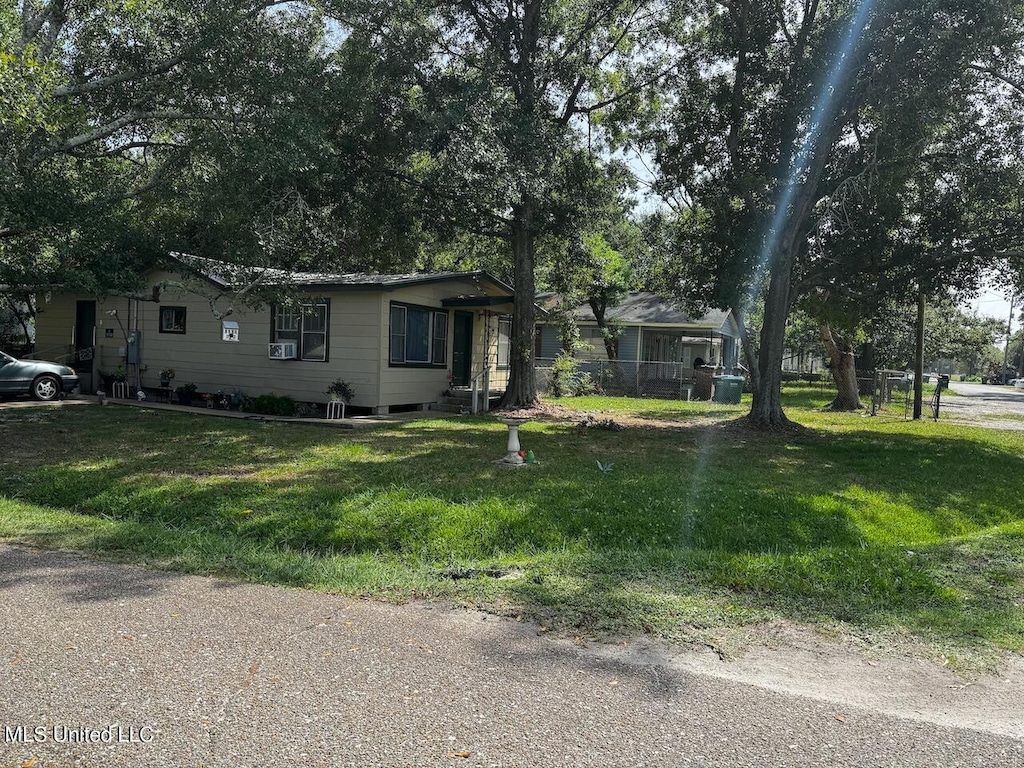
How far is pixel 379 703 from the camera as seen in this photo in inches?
129

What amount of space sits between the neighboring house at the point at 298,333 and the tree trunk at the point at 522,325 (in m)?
0.51

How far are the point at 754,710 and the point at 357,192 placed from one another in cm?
1338

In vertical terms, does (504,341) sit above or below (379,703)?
above

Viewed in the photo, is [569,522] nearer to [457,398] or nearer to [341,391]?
[341,391]

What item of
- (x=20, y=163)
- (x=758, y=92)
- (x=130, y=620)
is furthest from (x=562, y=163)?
(x=130, y=620)

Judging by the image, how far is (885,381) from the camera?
23.7m

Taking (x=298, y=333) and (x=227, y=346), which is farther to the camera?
(x=227, y=346)

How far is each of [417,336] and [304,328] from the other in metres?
2.50

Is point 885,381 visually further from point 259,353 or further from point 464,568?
point 464,568

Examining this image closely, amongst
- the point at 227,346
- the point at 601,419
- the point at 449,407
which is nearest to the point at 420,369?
the point at 449,407

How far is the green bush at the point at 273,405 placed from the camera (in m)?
15.5

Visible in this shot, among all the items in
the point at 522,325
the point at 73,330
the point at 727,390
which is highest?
the point at 522,325

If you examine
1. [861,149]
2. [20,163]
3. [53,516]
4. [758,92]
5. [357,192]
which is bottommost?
[53,516]

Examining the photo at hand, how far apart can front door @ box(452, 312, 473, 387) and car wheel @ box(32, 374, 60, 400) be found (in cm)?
912
